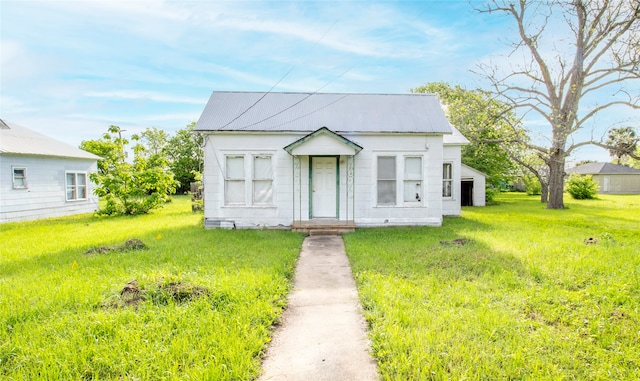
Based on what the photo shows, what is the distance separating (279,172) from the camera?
468 inches

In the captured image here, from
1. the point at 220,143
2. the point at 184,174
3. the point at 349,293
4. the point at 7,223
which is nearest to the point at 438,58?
the point at 220,143

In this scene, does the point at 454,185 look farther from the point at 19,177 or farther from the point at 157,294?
the point at 19,177

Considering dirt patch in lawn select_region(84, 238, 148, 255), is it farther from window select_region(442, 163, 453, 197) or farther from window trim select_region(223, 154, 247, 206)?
window select_region(442, 163, 453, 197)

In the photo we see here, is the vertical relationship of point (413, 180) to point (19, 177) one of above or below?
below

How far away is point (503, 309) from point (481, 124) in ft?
59.0

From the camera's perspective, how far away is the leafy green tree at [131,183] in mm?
16750

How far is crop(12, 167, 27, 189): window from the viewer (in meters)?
14.8

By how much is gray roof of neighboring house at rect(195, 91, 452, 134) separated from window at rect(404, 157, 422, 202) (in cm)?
107

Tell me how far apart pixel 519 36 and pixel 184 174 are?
30234 mm

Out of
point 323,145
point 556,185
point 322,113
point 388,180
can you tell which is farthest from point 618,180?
point 323,145

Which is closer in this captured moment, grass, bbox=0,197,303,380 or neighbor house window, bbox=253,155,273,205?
grass, bbox=0,197,303,380

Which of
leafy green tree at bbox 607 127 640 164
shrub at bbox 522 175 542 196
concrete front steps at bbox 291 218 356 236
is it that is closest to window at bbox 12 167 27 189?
concrete front steps at bbox 291 218 356 236

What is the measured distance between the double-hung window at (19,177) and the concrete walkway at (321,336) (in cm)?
1499

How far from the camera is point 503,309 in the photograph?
452 cm
